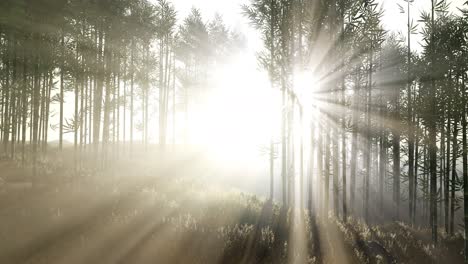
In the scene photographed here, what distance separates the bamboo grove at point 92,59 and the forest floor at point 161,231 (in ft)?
12.2

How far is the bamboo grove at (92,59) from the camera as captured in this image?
545 inches

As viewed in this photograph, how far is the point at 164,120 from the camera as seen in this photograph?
25109 mm

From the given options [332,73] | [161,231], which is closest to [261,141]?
[332,73]

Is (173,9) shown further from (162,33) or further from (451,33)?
(451,33)

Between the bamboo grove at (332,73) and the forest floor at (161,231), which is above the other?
the bamboo grove at (332,73)

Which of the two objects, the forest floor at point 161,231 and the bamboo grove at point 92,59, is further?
the bamboo grove at point 92,59

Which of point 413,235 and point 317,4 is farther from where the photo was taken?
point 413,235

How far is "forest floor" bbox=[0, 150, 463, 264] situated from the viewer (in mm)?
6949

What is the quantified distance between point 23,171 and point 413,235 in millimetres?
20599

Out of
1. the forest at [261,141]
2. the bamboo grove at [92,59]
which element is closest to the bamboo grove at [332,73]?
the forest at [261,141]

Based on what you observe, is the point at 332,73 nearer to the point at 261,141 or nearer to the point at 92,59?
the point at 261,141

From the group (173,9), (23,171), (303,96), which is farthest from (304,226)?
(173,9)

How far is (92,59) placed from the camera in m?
15.3

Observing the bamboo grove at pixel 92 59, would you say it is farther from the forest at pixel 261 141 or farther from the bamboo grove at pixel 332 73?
the bamboo grove at pixel 332 73
